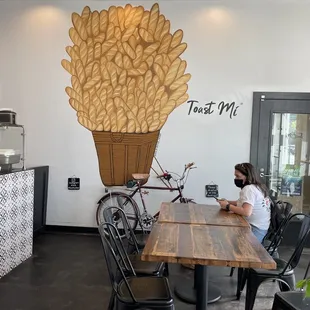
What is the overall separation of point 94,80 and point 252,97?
2239 millimetres

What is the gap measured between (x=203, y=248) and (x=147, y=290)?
472 mm

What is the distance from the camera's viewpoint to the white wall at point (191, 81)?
15.5 feet

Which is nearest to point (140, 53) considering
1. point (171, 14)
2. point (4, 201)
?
point (171, 14)

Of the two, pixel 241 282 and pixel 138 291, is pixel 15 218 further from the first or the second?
pixel 241 282

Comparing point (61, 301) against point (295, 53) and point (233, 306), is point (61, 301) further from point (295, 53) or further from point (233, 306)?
point (295, 53)

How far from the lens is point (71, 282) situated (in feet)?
11.2

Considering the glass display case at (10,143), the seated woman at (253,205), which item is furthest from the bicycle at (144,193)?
the seated woman at (253,205)

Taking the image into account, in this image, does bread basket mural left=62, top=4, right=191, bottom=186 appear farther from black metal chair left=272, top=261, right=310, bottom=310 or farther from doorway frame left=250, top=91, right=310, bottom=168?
black metal chair left=272, top=261, right=310, bottom=310

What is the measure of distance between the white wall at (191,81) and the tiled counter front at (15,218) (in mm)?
1163

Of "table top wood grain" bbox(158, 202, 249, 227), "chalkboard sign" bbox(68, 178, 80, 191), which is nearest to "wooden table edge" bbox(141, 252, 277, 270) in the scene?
"table top wood grain" bbox(158, 202, 249, 227)

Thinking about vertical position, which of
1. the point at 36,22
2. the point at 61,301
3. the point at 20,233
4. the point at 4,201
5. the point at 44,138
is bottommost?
the point at 61,301

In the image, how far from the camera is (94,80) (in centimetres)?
492

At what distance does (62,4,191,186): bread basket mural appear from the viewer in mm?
4816

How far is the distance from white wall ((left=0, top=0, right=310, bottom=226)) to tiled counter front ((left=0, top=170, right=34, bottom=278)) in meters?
1.16
